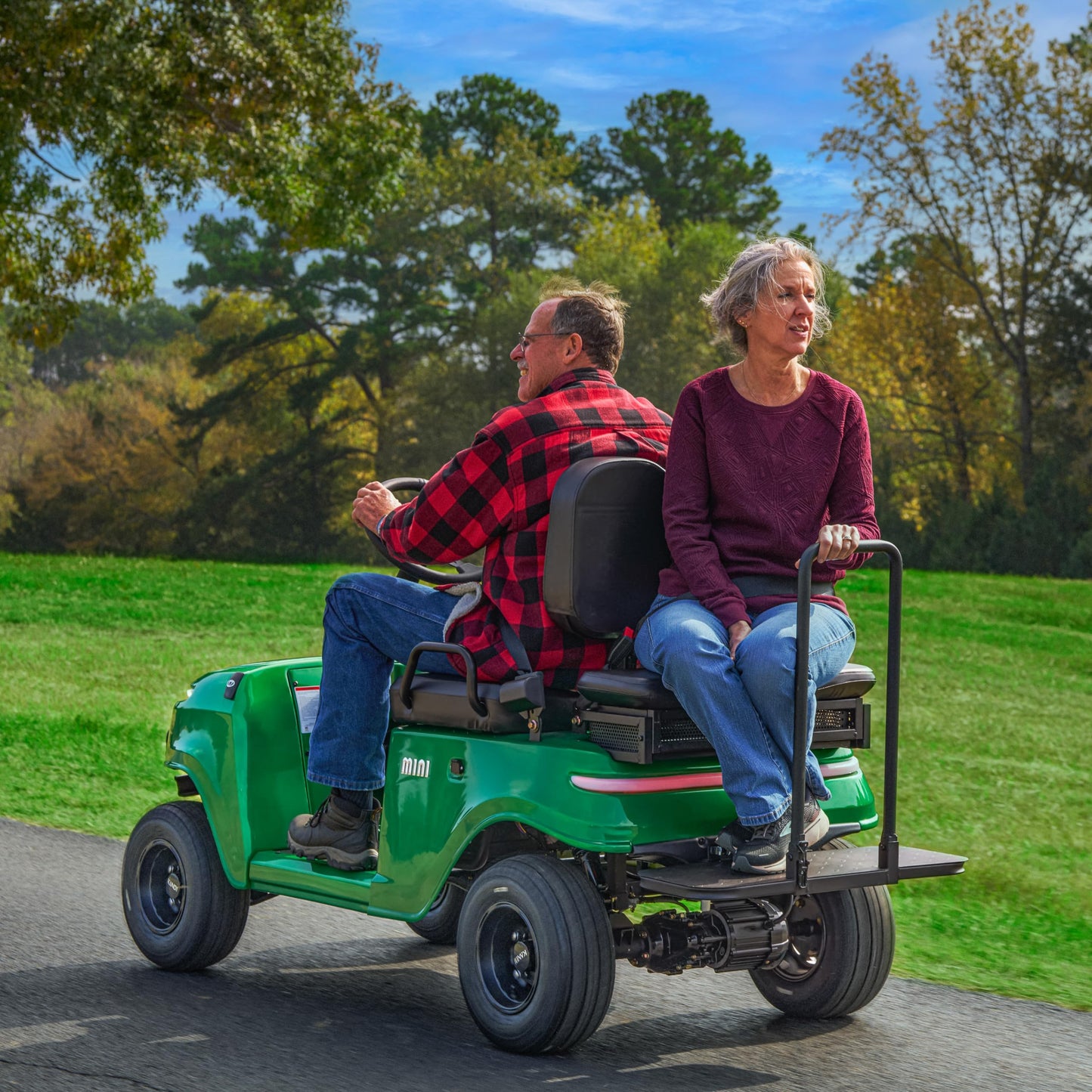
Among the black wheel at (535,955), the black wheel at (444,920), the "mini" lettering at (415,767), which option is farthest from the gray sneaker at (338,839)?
the black wheel at (444,920)

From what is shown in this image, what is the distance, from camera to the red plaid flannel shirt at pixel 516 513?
4.23 metres

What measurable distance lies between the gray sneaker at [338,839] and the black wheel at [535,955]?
0.51 meters

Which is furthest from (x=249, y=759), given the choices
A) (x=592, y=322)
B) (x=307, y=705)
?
(x=592, y=322)

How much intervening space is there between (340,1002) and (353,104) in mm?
18822

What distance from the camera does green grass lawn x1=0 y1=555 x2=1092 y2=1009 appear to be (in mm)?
6172

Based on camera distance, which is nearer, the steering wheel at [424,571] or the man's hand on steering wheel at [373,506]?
the man's hand on steering wheel at [373,506]

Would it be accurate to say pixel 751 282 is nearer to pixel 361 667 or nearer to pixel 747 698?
pixel 747 698

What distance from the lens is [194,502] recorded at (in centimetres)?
4541

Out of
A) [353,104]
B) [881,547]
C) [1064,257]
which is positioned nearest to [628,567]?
[881,547]

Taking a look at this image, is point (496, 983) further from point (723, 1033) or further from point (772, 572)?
point (772, 572)

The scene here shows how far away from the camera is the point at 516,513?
4.28 m

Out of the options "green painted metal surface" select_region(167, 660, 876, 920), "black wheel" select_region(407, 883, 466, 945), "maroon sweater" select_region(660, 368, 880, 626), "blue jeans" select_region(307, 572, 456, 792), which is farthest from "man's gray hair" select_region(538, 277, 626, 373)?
"black wheel" select_region(407, 883, 466, 945)

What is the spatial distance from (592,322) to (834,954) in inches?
74.9

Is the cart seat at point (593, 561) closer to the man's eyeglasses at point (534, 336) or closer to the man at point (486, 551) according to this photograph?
the man at point (486, 551)
